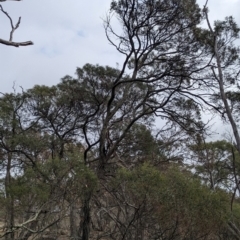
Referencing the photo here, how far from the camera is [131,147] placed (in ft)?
39.6

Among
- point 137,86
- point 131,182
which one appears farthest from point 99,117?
point 131,182

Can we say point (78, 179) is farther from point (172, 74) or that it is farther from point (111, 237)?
point (172, 74)

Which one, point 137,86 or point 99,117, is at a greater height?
point 137,86

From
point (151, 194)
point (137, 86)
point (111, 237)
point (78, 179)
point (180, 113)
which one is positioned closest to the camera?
point (151, 194)

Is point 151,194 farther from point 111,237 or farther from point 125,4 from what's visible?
point 125,4

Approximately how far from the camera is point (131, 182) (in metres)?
8.04

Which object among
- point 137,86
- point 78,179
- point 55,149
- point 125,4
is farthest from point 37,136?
point 125,4

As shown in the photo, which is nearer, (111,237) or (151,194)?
(151,194)

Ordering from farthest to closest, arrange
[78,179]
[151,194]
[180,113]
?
[180,113] < [78,179] < [151,194]

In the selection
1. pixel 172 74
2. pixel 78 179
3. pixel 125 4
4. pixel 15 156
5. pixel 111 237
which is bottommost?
pixel 111 237

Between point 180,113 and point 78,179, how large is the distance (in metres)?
3.51

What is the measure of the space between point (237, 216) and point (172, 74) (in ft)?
12.3

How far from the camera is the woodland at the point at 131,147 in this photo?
307 inches

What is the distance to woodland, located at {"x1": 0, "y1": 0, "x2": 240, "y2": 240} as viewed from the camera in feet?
25.6
